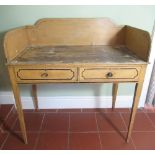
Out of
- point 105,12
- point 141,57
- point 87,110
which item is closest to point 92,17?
point 105,12

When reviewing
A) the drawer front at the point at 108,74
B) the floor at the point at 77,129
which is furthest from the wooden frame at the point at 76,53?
the floor at the point at 77,129

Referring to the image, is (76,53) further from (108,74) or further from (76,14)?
(76,14)

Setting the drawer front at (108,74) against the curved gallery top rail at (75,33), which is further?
the curved gallery top rail at (75,33)

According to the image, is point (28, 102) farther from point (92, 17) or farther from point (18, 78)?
point (92, 17)

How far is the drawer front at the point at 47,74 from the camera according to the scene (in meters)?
1.20

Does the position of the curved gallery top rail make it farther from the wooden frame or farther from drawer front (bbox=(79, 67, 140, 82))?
drawer front (bbox=(79, 67, 140, 82))

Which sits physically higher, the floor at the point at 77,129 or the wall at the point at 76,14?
the wall at the point at 76,14

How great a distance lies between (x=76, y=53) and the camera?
140 cm

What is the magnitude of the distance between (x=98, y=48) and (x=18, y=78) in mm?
764

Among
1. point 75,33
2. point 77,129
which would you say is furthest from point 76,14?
point 77,129

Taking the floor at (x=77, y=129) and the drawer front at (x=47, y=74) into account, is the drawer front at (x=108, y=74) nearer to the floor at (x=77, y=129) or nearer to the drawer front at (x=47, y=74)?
the drawer front at (x=47, y=74)

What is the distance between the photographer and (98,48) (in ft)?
5.09

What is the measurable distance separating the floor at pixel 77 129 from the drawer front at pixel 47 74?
653 millimetres
